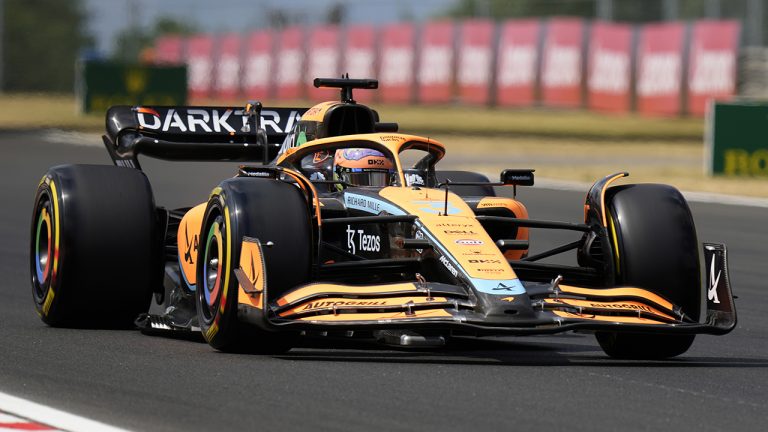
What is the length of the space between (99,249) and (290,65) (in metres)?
41.2

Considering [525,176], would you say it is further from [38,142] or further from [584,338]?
[38,142]

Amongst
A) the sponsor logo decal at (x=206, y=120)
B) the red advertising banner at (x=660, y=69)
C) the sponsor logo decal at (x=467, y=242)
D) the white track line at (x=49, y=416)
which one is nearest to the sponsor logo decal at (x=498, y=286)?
the sponsor logo decal at (x=467, y=242)

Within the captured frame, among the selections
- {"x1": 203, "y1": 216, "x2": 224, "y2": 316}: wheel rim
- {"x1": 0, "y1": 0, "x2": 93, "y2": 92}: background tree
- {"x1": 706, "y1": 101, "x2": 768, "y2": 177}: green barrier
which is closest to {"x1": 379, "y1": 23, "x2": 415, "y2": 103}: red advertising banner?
{"x1": 0, "y1": 0, "x2": 93, "y2": 92}: background tree

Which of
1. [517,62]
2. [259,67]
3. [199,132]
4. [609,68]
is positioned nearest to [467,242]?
[199,132]

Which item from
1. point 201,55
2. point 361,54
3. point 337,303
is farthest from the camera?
point 201,55

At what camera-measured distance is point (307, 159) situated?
10.1 meters

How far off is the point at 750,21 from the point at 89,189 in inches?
1664

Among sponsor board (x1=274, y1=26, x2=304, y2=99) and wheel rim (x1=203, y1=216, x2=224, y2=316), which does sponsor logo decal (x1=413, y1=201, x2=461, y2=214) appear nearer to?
wheel rim (x1=203, y1=216, x2=224, y2=316)

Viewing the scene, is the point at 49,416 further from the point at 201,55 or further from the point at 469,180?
the point at 201,55

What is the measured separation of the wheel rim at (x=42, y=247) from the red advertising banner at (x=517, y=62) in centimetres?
3494

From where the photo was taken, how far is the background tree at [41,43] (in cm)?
5556

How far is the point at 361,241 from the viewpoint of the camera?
30.4 feet

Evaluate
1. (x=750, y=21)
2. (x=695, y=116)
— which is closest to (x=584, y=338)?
(x=695, y=116)

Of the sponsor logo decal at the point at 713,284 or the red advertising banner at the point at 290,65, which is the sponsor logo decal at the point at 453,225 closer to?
the sponsor logo decal at the point at 713,284
